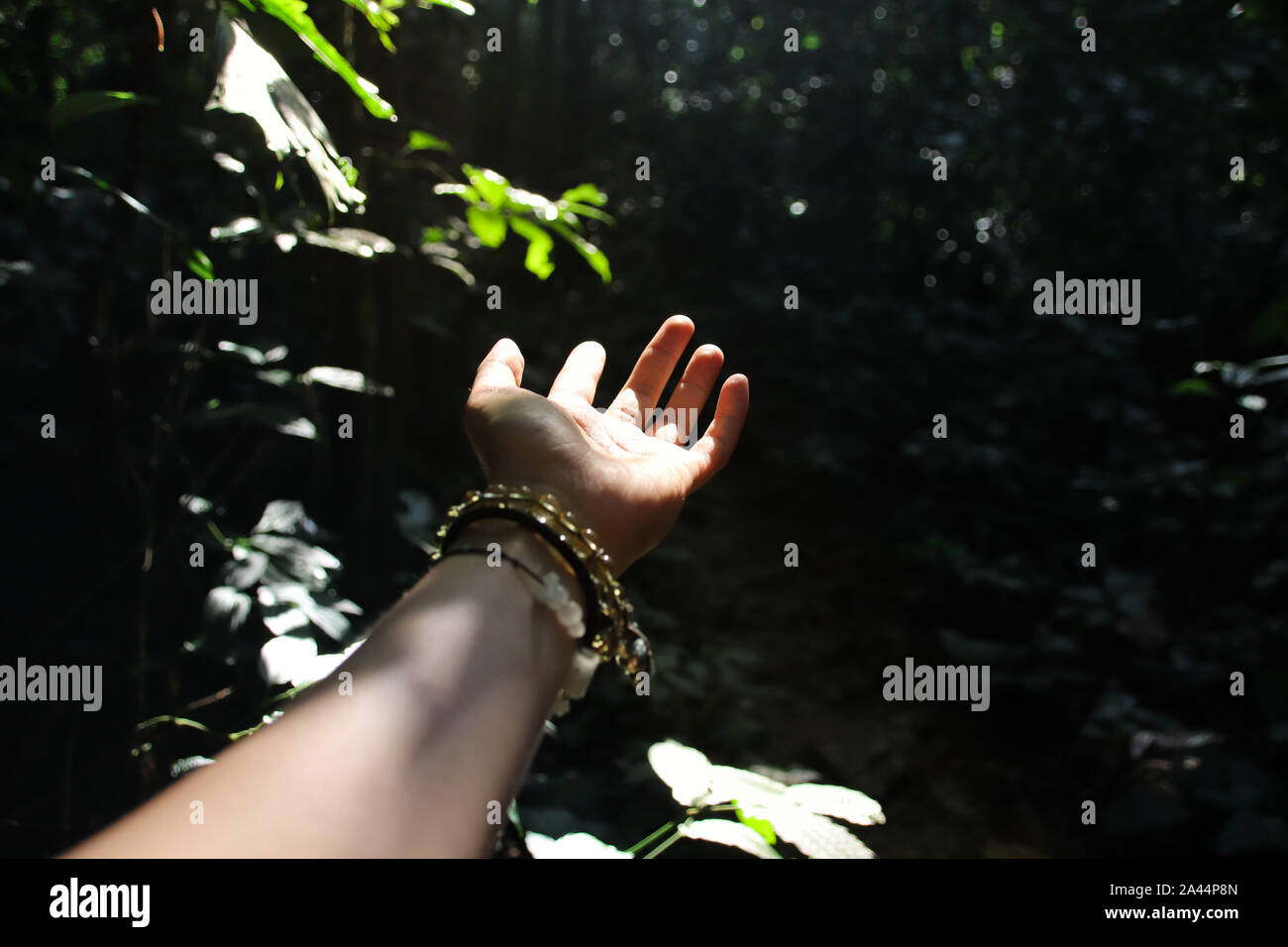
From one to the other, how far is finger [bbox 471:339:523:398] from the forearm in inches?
14.3

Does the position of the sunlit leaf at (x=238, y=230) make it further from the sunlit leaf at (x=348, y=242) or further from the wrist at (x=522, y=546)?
the wrist at (x=522, y=546)

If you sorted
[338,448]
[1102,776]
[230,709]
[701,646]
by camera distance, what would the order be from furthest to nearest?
[701,646], [1102,776], [338,448], [230,709]

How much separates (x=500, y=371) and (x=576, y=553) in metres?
0.37

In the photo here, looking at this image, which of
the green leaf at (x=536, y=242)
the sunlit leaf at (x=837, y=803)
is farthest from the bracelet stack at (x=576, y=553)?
the green leaf at (x=536, y=242)

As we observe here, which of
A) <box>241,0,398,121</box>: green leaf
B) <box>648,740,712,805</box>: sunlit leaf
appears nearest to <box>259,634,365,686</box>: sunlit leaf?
<box>648,740,712,805</box>: sunlit leaf

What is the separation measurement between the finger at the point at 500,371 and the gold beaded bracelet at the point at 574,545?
0.21 meters

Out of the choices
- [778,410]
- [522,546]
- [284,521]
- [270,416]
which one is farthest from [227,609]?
[778,410]

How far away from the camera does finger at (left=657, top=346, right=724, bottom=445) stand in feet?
4.31

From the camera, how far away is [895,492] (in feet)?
14.1
